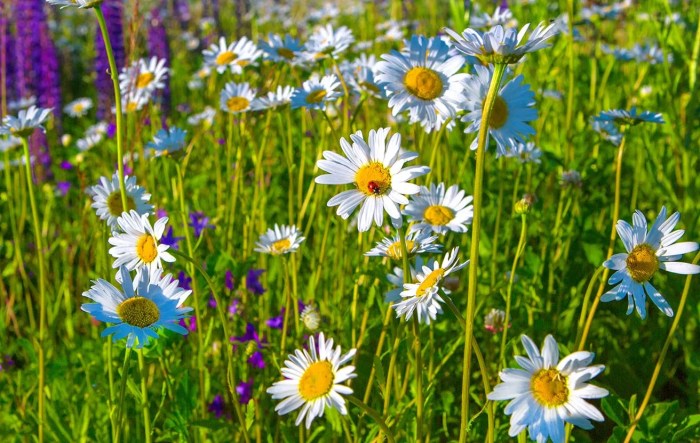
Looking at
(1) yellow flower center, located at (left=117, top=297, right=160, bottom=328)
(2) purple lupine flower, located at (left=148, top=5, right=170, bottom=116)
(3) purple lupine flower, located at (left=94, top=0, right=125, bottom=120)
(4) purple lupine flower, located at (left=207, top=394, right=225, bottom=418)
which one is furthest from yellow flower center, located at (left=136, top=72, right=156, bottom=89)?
(2) purple lupine flower, located at (left=148, top=5, right=170, bottom=116)

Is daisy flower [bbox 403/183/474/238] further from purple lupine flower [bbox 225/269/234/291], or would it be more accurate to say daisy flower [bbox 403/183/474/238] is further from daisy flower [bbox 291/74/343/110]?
purple lupine flower [bbox 225/269/234/291]

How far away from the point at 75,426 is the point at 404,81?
3.09 ft

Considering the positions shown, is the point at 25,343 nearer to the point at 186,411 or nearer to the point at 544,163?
the point at 186,411

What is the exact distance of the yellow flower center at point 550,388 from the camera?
30.4 inches

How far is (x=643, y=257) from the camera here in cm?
90

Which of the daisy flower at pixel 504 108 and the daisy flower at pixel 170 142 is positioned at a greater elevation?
the daisy flower at pixel 504 108

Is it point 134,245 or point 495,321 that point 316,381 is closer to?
point 134,245

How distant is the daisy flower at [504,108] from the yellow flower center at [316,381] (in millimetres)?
464

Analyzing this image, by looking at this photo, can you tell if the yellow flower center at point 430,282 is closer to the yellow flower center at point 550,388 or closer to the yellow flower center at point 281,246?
the yellow flower center at point 550,388

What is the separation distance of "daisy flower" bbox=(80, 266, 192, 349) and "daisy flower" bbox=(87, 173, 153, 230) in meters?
0.33

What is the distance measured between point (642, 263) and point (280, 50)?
1.25 meters

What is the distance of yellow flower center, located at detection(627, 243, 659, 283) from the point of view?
34.9 inches

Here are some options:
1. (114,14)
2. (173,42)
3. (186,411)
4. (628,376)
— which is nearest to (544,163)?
(628,376)

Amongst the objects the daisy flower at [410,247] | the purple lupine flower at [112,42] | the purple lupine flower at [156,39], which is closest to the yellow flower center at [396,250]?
the daisy flower at [410,247]
